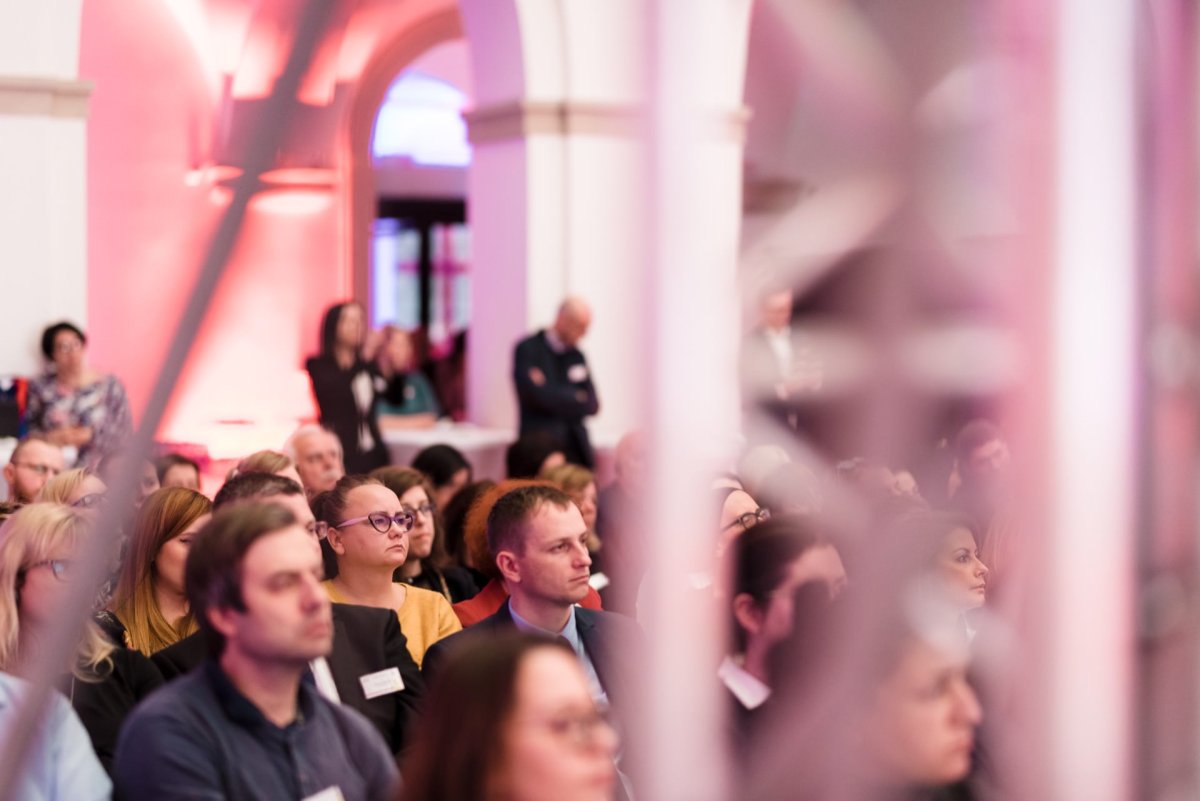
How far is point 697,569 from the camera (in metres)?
0.60

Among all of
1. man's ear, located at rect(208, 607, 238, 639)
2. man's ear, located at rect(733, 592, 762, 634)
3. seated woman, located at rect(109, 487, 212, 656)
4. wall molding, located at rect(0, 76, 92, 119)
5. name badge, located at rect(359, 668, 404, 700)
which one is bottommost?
name badge, located at rect(359, 668, 404, 700)

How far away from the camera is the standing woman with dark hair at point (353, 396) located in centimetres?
584

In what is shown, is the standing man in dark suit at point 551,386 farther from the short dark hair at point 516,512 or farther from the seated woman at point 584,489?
the short dark hair at point 516,512

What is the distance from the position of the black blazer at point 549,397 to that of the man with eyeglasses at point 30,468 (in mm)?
1931

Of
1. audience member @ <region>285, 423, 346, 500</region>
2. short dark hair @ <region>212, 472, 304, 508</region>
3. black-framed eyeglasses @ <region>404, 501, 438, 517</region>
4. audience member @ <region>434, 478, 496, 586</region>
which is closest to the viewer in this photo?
short dark hair @ <region>212, 472, 304, 508</region>

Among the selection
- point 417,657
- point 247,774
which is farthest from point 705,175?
point 417,657

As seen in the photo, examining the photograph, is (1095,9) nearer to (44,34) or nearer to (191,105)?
(191,105)

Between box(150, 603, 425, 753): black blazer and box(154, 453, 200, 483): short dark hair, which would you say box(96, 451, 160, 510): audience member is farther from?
box(150, 603, 425, 753): black blazer

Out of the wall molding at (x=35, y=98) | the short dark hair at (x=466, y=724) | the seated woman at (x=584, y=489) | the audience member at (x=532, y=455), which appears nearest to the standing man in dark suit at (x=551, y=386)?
the audience member at (x=532, y=455)

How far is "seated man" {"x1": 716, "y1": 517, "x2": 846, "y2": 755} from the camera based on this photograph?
2.04 feet

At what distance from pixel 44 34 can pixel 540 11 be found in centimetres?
186

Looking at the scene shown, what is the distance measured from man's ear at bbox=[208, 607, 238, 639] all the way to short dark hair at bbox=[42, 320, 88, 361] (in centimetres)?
376

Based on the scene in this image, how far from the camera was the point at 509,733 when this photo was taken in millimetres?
1274

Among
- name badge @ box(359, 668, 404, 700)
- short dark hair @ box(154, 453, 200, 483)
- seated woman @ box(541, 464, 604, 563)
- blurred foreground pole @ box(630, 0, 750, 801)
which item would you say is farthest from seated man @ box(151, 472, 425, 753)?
blurred foreground pole @ box(630, 0, 750, 801)
